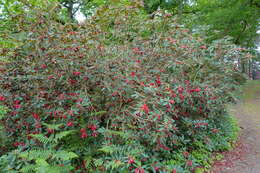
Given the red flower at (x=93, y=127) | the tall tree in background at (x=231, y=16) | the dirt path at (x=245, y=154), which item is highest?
the tall tree in background at (x=231, y=16)

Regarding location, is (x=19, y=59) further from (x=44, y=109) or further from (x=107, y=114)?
(x=107, y=114)

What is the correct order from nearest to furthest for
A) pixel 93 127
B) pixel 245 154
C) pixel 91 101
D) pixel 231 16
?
1. pixel 93 127
2. pixel 91 101
3. pixel 245 154
4. pixel 231 16

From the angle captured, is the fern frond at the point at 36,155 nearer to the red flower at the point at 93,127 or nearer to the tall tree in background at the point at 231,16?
the red flower at the point at 93,127

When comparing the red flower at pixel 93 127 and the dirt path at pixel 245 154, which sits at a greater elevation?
the red flower at pixel 93 127

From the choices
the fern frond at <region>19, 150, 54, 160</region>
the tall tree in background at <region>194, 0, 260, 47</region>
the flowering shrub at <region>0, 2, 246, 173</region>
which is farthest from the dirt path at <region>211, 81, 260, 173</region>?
the tall tree in background at <region>194, 0, 260, 47</region>

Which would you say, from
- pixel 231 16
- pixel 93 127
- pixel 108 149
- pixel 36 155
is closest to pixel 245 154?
pixel 108 149

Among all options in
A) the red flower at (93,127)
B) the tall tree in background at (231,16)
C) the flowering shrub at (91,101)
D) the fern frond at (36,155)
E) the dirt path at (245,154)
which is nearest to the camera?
the fern frond at (36,155)

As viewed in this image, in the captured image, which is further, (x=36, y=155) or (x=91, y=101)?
(x=91, y=101)

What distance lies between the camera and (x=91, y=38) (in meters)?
3.12

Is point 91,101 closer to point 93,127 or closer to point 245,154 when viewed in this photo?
point 93,127

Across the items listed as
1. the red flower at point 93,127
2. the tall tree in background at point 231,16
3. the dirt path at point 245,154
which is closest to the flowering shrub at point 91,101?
the red flower at point 93,127

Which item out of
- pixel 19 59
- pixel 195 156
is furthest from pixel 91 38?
pixel 195 156

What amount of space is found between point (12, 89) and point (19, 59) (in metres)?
0.49

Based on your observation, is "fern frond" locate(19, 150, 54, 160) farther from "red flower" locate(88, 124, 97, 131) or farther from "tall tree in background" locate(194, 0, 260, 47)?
"tall tree in background" locate(194, 0, 260, 47)
